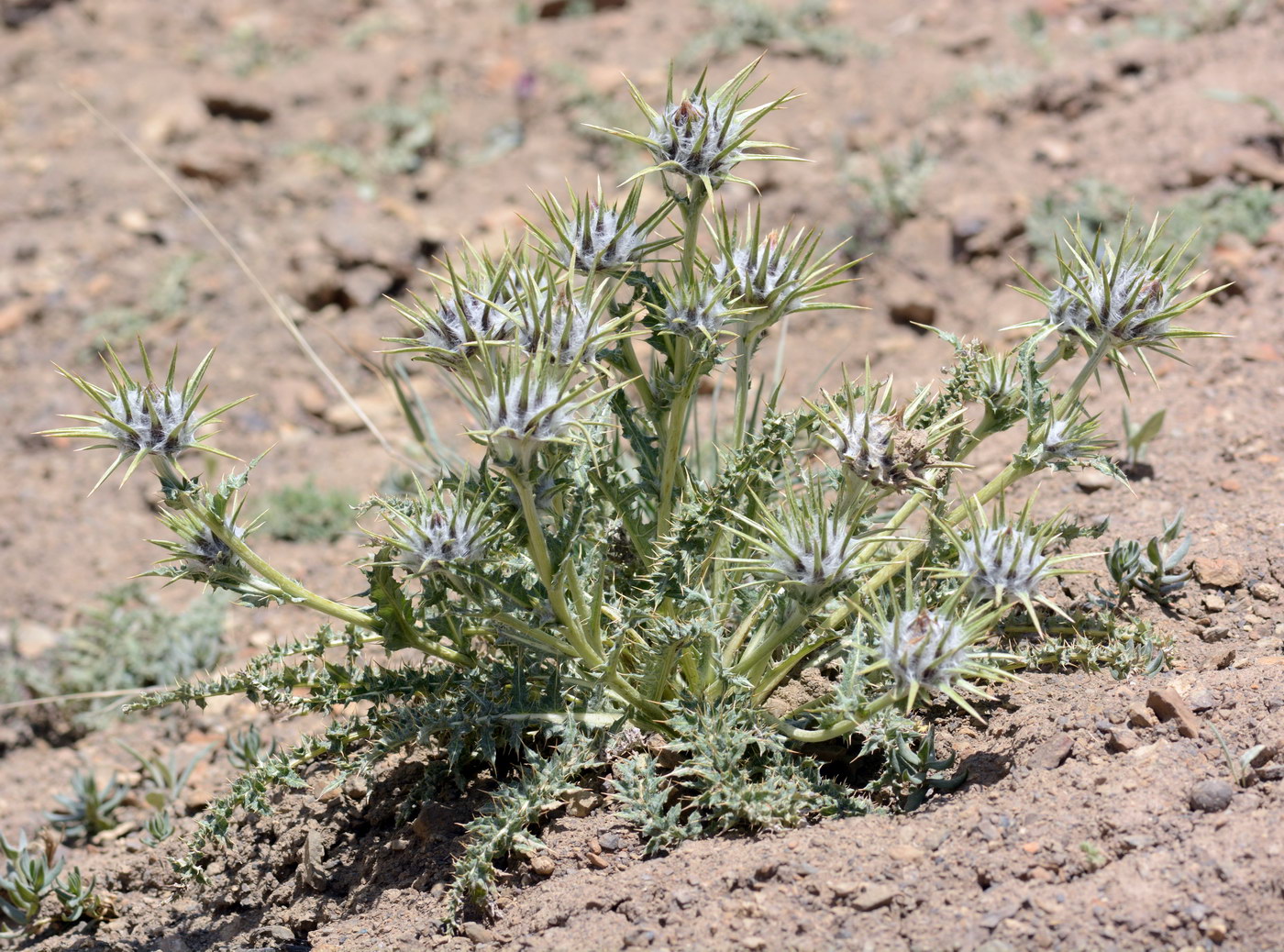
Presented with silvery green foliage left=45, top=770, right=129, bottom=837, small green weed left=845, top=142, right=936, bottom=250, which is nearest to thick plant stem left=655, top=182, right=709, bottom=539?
silvery green foliage left=45, top=770, right=129, bottom=837

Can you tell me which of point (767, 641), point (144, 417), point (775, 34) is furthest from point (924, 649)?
point (775, 34)

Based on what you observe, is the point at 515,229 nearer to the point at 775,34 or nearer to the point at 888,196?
the point at 888,196

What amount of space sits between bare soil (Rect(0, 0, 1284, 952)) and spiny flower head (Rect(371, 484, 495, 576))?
0.79 metres

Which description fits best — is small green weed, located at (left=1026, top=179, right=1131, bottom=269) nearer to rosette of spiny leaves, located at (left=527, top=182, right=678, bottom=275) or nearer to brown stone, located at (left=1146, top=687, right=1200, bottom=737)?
brown stone, located at (left=1146, top=687, right=1200, bottom=737)

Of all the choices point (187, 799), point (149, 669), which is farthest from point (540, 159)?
point (187, 799)

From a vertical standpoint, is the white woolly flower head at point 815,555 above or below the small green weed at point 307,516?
above

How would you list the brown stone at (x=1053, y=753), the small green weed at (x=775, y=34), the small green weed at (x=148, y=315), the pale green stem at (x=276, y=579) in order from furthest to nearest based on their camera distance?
the small green weed at (x=775, y=34), the small green weed at (x=148, y=315), the brown stone at (x=1053, y=753), the pale green stem at (x=276, y=579)

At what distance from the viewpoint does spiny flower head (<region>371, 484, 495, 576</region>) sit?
8.16 ft

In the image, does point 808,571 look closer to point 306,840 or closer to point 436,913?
point 436,913

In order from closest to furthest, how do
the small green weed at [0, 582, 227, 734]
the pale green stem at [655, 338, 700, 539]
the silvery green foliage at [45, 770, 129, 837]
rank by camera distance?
the pale green stem at [655, 338, 700, 539] → the silvery green foliage at [45, 770, 129, 837] → the small green weed at [0, 582, 227, 734]

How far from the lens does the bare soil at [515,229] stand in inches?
99.0

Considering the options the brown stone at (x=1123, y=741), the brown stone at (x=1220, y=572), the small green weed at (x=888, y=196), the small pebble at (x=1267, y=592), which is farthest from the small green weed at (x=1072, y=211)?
the brown stone at (x=1123, y=741)

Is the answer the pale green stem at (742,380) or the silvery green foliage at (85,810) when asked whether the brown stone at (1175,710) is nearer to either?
the pale green stem at (742,380)

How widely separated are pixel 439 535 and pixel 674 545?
2.05 ft
